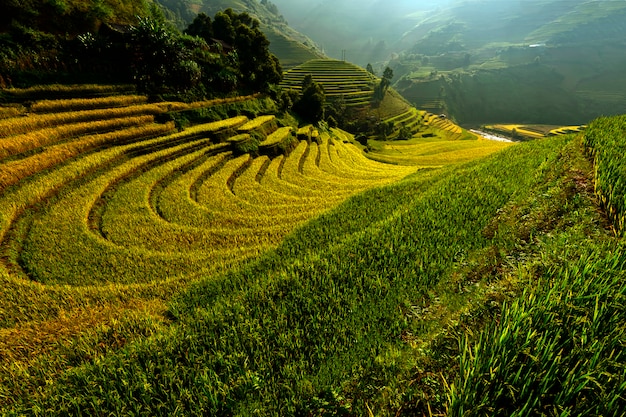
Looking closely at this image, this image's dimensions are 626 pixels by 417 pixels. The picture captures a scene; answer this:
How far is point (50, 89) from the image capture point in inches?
650

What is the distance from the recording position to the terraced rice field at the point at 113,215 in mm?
5762

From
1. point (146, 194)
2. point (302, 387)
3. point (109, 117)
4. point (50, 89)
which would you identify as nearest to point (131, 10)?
point (50, 89)

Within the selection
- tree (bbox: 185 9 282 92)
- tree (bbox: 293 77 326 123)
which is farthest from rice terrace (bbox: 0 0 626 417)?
tree (bbox: 293 77 326 123)

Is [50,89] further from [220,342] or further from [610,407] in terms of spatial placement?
[610,407]

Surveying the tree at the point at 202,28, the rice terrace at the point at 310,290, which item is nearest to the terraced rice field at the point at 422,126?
the tree at the point at 202,28

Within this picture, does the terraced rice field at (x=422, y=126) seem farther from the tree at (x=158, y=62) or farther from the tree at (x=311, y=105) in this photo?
the tree at (x=158, y=62)

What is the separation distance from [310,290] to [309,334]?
34.6 inches

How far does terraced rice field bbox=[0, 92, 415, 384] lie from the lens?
227 inches

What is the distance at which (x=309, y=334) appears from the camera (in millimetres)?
3779

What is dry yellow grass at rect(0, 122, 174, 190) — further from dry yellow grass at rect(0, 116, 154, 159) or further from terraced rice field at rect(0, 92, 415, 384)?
dry yellow grass at rect(0, 116, 154, 159)

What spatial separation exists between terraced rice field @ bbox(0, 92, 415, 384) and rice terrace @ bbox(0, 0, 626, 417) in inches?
2.7

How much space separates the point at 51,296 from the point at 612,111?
255 meters

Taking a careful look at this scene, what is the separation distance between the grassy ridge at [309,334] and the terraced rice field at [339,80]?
85976mm

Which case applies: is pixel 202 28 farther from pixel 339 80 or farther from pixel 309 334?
pixel 339 80
